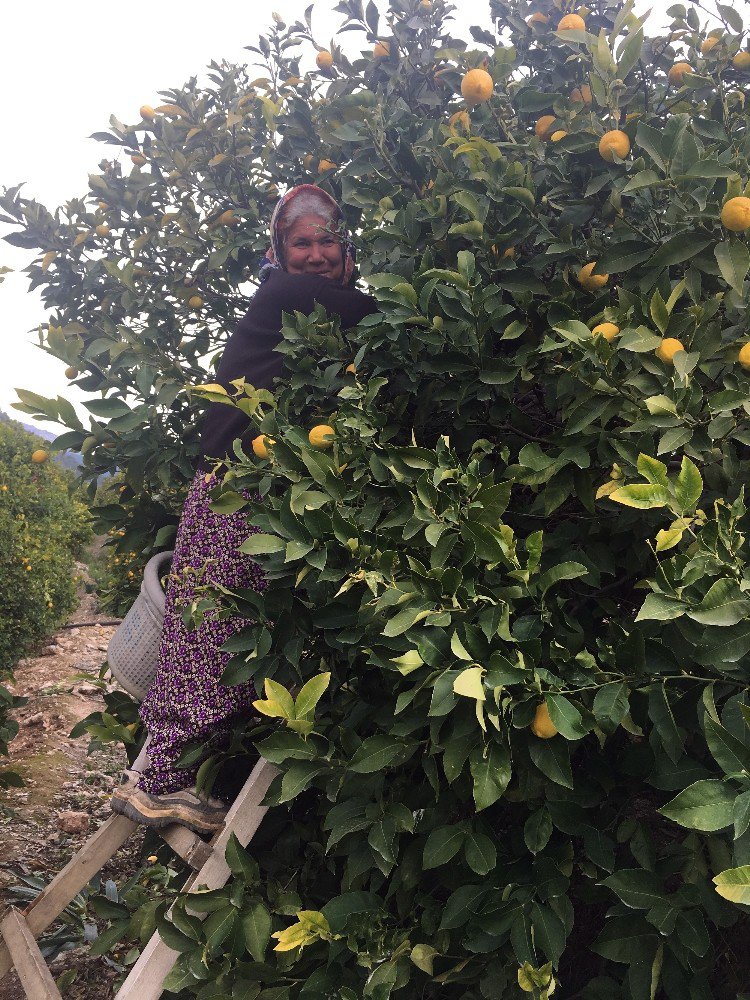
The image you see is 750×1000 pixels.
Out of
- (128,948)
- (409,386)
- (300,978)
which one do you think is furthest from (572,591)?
(128,948)

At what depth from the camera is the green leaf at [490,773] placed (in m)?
1.11

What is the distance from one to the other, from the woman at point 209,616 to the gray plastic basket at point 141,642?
0.42 ft

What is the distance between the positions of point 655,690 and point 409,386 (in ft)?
2.71

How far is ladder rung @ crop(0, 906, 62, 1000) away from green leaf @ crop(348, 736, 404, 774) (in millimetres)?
1398

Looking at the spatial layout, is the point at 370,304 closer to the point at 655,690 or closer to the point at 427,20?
the point at 427,20

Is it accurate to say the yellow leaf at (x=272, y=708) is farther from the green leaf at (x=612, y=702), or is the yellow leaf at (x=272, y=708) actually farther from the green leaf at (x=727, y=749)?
the green leaf at (x=727, y=749)

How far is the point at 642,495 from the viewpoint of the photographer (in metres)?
1.05

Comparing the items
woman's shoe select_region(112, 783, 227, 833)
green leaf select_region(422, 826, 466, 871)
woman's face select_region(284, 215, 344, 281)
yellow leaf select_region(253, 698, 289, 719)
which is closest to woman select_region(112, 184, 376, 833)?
woman's shoe select_region(112, 783, 227, 833)

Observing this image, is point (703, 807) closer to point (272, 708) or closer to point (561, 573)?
point (561, 573)

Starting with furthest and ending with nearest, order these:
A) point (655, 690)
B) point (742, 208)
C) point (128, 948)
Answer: point (128, 948), point (742, 208), point (655, 690)

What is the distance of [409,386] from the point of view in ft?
5.44

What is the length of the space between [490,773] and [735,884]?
41 centimetres

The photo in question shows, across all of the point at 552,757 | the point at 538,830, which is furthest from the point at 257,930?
the point at 552,757

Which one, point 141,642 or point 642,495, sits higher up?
point 642,495
